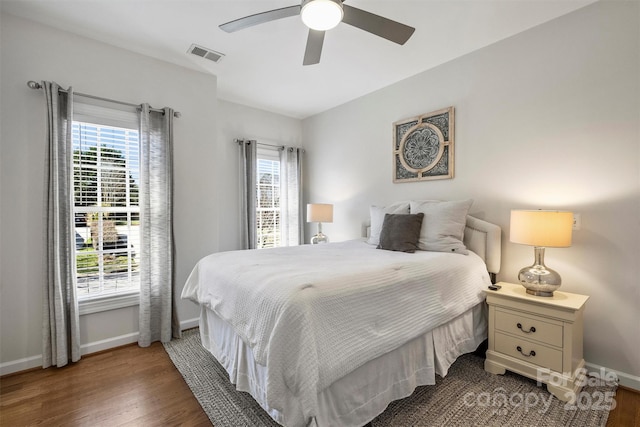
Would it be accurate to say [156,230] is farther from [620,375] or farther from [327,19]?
[620,375]

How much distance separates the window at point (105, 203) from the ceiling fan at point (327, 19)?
1.64m

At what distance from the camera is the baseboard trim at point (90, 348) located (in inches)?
85.1

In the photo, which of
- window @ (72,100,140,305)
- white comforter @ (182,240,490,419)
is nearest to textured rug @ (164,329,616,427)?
white comforter @ (182,240,490,419)

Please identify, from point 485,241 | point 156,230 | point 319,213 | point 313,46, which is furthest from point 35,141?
point 485,241

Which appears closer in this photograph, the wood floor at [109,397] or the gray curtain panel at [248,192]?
the wood floor at [109,397]

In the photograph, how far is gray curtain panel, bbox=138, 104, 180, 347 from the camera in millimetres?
2662

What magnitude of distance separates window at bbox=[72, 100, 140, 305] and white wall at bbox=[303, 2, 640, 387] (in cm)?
301

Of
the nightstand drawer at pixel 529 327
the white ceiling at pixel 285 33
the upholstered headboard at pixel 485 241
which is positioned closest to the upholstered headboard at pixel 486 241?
the upholstered headboard at pixel 485 241

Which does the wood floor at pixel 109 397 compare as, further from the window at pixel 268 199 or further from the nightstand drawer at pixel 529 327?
the window at pixel 268 199

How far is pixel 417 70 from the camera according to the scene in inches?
122

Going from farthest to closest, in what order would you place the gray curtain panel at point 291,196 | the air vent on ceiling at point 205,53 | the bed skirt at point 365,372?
1. the gray curtain panel at point 291,196
2. the air vent on ceiling at point 205,53
3. the bed skirt at point 365,372

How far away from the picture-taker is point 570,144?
2.22 meters

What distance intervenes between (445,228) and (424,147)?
3.46ft

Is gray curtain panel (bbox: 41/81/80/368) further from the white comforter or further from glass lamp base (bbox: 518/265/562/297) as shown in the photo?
glass lamp base (bbox: 518/265/562/297)
